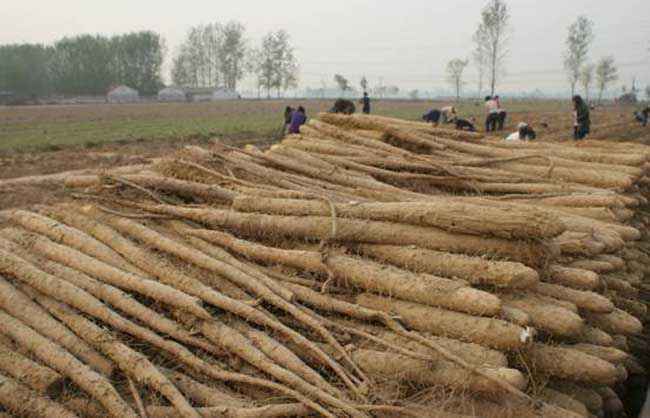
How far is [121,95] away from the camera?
82312mm

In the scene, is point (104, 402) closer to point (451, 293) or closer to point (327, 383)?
point (327, 383)

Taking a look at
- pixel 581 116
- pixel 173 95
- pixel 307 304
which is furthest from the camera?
pixel 173 95

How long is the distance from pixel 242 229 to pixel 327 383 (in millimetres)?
1776

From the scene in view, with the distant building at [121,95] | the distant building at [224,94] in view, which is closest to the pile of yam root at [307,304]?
the distant building at [121,95]

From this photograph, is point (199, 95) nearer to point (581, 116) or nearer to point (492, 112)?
point (492, 112)

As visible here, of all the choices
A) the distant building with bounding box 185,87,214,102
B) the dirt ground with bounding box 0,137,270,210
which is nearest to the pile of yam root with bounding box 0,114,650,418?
the dirt ground with bounding box 0,137,270,210

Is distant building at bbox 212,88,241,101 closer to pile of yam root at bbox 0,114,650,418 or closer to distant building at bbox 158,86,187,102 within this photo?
distant building at bbox 158,86,187,102

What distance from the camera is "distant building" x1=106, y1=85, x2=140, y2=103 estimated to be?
80.4 m

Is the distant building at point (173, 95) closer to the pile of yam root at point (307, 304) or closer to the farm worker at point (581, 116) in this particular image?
the farm worker at point (581, 116)

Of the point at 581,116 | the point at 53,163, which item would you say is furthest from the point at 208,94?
the point at 581,116

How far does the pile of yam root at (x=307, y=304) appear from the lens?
10.6ft

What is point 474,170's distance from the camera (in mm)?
6234

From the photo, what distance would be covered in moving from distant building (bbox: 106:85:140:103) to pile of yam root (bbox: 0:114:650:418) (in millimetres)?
80537

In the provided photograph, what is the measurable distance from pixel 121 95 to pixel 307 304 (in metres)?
86.0
